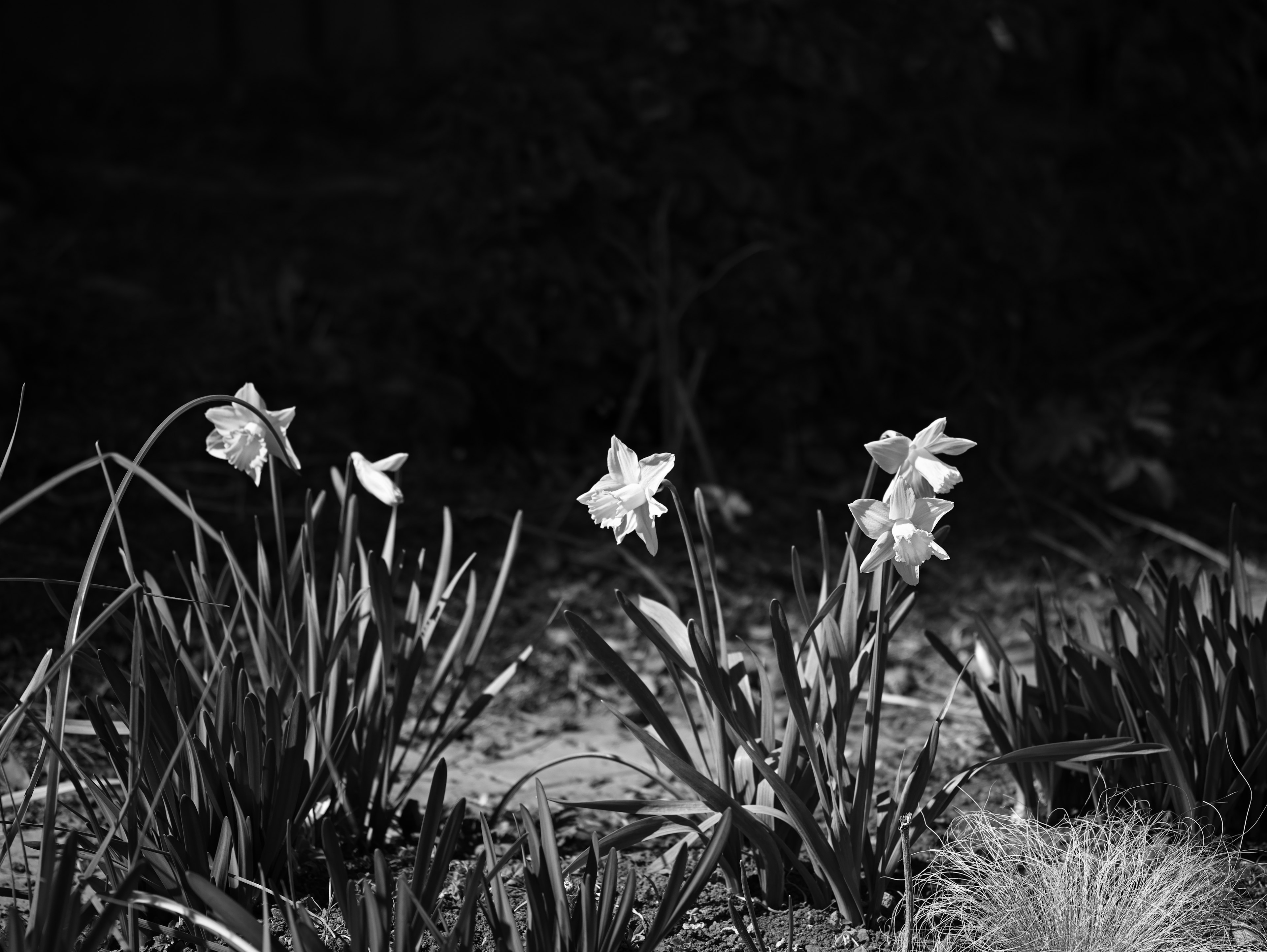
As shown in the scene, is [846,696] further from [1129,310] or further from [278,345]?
[1129,310]

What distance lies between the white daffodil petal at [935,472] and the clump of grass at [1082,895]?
527 mm

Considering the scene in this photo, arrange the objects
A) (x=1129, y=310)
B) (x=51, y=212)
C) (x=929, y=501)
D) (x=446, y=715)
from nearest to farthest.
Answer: (x=929, y=501) → (x=446, y=715) → (x=1129, y=310) → (x=51, y=212)

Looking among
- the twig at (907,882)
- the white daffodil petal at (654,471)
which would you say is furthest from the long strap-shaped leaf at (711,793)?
the white daffodil petal at (654,471)

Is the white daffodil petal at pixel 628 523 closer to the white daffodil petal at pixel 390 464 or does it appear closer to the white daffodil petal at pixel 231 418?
the white daffodil petal at pixel 390 464

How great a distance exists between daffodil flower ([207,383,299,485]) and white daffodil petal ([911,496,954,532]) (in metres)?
0.77

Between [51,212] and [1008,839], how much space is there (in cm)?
477

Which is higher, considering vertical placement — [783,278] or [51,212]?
[51,212]

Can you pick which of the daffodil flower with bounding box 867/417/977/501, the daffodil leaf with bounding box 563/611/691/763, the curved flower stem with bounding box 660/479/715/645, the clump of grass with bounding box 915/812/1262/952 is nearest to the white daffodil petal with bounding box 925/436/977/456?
the daffodil flower with bounding box 867/417/977/501

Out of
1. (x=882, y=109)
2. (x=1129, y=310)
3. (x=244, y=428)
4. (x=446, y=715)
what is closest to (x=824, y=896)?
(x=446, y=715)

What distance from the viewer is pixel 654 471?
1.32 m

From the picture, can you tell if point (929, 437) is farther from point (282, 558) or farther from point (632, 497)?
point (282, 558)

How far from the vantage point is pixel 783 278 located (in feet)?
10.6

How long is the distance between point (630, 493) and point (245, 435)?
0.53 m

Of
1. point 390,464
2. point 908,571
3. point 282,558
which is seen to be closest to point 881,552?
point 908,571
